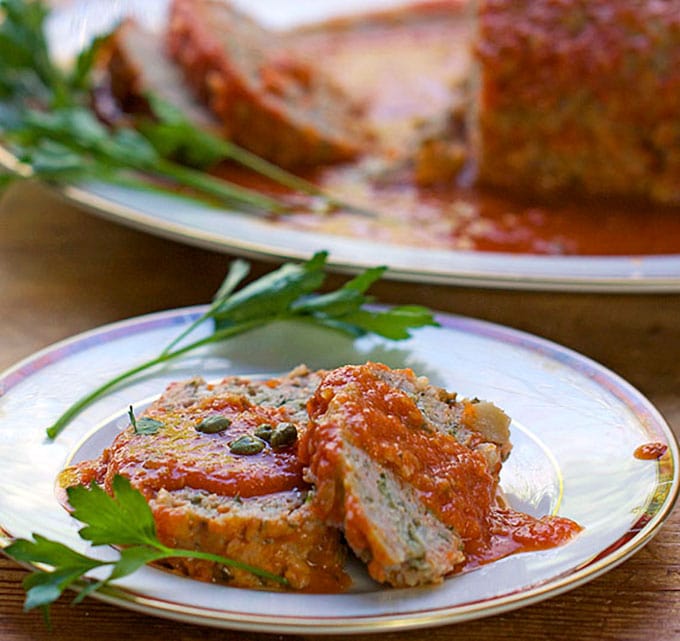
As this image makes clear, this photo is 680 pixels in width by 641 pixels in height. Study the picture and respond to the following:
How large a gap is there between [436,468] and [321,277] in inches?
42.2

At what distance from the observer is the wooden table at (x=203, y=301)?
2324 mm

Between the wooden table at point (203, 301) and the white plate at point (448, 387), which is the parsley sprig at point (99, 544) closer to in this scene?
the white plate at point (448, 387)

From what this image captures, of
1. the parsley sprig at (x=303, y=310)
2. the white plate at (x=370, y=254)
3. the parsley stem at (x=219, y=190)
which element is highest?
the parsley stem at (x=219, y=190)

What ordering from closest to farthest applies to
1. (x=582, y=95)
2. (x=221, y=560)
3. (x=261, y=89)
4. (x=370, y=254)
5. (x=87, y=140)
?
1. (x=221, y=560)
2. (x=370, y=254)
3. (x=87, y=140)
4. (x=582, y=95)
5. (x=261, y=89)

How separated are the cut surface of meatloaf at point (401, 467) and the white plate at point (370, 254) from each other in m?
1.24

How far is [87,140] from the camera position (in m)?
4.52

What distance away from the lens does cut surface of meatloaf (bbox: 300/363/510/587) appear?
2.17 m

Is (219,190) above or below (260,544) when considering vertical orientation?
above

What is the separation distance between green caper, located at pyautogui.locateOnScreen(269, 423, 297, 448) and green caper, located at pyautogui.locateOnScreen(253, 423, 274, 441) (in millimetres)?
15

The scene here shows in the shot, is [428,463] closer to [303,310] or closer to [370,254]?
[303,310]

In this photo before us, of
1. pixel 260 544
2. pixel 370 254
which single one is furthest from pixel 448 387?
pixel 370 254

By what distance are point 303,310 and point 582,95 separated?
7.14 ft

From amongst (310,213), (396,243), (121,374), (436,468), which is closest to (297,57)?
(310,213)

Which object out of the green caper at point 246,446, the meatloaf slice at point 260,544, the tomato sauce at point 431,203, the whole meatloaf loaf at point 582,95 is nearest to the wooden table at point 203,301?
the meatloaf slice at point 260,544
